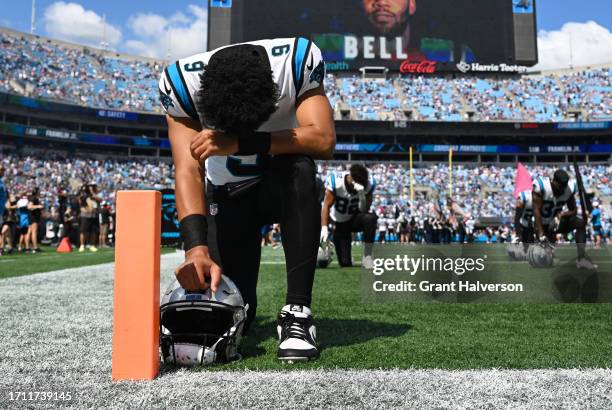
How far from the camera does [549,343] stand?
2035mm

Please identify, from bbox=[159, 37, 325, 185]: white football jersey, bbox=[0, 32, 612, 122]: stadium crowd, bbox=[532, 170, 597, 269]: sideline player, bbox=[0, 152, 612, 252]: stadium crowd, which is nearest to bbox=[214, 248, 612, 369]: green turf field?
bbox=[159, 37, 325, 185]: white football jersey

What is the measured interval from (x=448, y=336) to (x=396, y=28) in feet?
134

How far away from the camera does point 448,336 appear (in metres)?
2.18

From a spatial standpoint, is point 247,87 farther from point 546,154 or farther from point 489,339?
point 546,154

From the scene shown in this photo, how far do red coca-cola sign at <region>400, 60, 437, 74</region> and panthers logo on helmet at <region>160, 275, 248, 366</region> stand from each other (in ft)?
137

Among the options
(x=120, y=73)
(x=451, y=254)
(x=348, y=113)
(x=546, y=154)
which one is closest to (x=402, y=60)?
(x=348, y=113)

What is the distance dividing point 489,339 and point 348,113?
3968 cm

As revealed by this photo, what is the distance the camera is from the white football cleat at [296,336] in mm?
1708

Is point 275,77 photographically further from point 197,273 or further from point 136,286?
point 136,286

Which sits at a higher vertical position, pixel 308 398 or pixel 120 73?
pixel 120 73

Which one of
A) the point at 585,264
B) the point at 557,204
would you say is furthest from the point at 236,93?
the point at 557,204

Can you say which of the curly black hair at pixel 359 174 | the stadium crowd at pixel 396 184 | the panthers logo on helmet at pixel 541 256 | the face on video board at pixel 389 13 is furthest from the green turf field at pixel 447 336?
the face on video board at pixel 389 13

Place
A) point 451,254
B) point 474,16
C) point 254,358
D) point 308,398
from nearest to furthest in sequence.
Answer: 1. point 308,398
2. point 254,358
3. point 451,254
4. point 474,16

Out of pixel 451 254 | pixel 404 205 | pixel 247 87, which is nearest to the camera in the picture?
pixel 247 87
